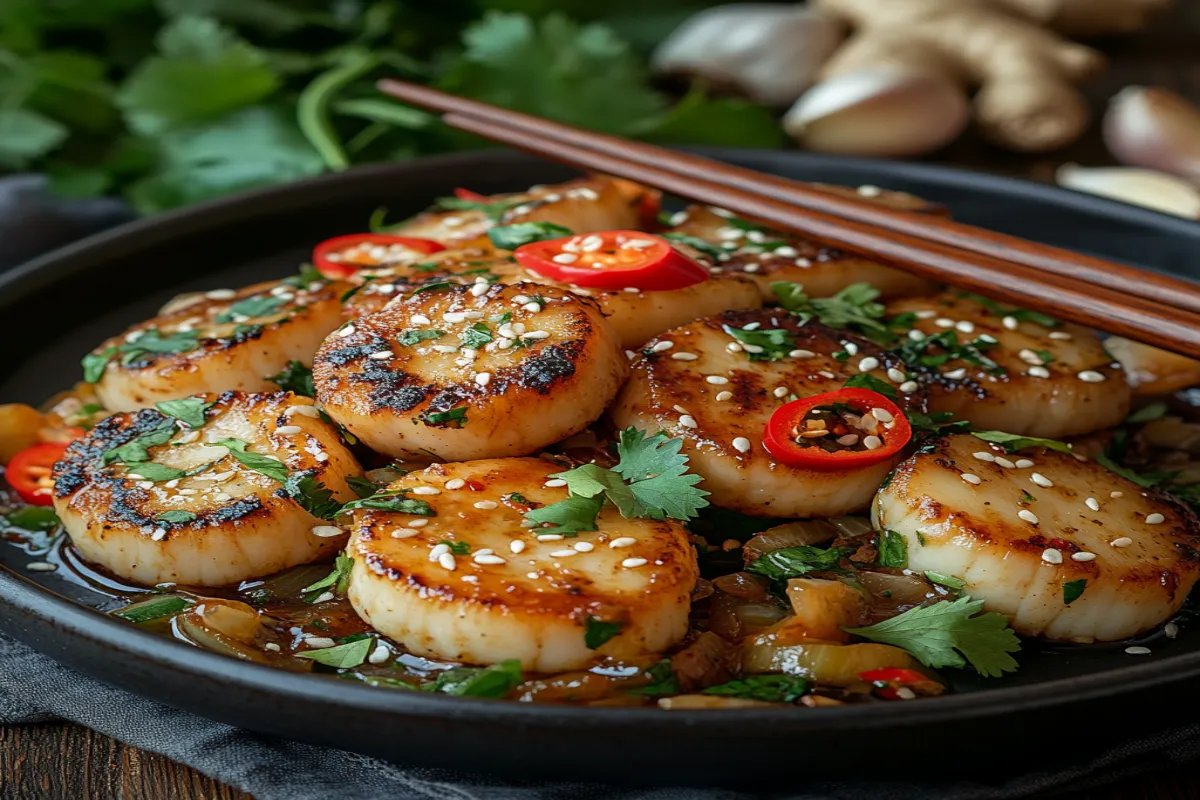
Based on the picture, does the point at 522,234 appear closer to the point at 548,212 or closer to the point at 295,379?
the point at 548,212

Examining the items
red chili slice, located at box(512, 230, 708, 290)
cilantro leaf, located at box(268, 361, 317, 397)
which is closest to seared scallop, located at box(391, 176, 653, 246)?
red chili slice, located at box(512, 230, 708, 290)

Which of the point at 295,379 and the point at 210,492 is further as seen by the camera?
the point at 295,379

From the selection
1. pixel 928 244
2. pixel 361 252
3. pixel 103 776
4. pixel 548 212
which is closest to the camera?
pixel 103 776

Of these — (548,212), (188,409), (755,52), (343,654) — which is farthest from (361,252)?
(755,52)

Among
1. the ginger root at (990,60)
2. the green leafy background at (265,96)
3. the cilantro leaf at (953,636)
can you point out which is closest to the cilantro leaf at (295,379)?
the cilantro leaf at (953,636)

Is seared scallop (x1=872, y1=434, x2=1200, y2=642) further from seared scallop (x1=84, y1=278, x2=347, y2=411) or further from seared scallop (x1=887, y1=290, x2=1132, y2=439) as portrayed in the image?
seared scallop (x1=84, y1=278, x2=347, y2=411)

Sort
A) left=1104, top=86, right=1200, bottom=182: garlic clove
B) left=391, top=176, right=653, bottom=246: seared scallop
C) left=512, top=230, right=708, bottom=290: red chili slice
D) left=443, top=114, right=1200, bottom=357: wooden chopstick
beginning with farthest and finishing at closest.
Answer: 1. left=1104, top=86, right=1200, bottom=182: garlic clove
2. left=391, top=176, right=653, bottom=246: seared scallop
3. left=512, top=230, right=708, bottom=290: red chili slice
4. left=443, top=114, right=1200, bottom=357: wooden chopstick
